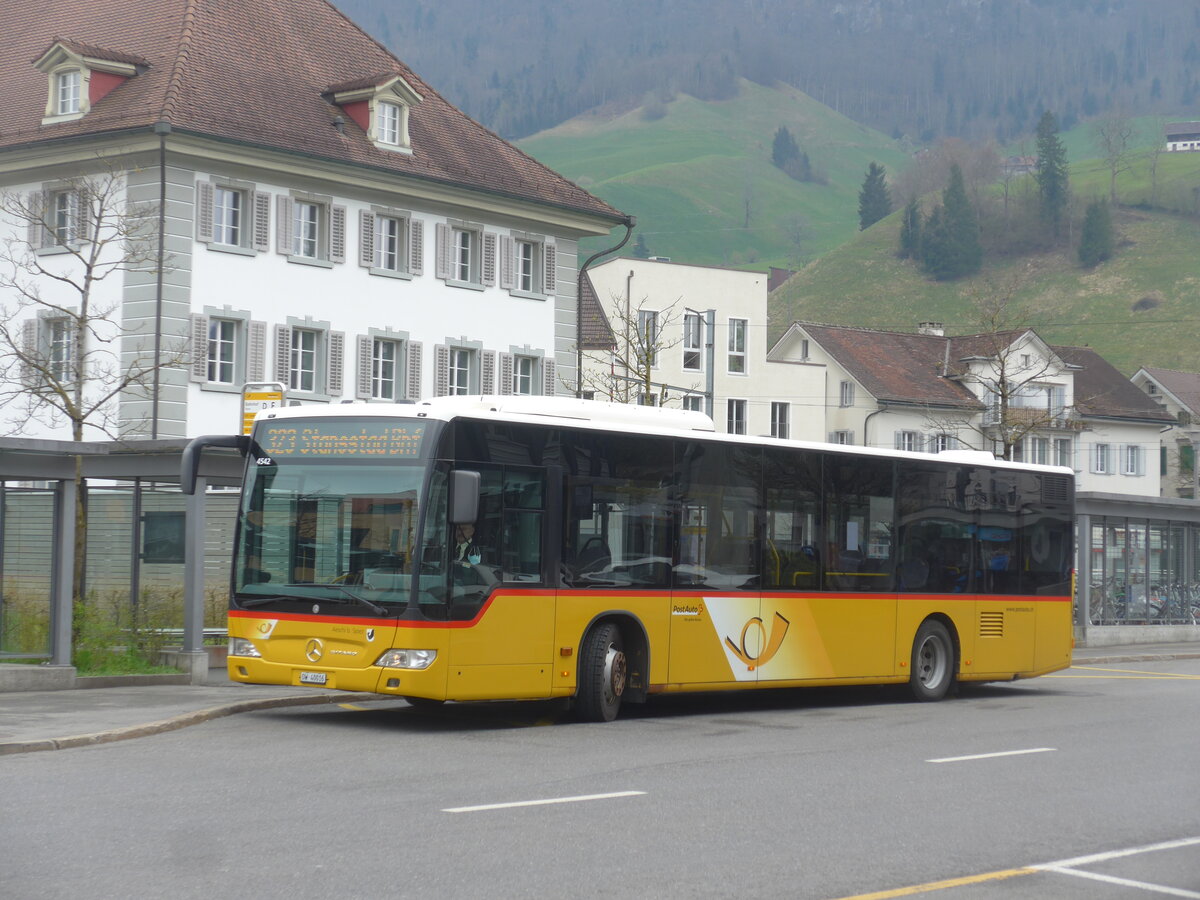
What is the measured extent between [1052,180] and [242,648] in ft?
535

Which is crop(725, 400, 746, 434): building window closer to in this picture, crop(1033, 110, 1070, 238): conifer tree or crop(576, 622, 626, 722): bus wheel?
crop(576, 622, 626, 722): bus wheel

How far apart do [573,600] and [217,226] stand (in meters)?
24.9

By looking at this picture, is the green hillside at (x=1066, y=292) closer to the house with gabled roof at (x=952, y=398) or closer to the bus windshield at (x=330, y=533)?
the house with gabled roof at (x=952, y=398)

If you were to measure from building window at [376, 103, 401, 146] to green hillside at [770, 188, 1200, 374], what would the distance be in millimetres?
96229

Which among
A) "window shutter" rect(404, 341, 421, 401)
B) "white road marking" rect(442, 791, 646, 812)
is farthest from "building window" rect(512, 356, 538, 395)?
"white road marking" rect(442, 791, 646, 812)

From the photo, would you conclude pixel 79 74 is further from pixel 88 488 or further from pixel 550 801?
pixel 550 801

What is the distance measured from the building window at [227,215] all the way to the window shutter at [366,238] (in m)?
3.30

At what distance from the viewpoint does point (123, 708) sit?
16312mm

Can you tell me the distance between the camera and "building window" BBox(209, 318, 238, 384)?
3834 centimetres

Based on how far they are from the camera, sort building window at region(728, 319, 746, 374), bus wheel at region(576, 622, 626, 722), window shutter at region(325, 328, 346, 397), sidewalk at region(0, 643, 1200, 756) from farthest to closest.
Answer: building window at region(728, 319, 746, 374), window shutter at region(325, 328, 346, 397), bus wheel at region(576, 622, 626, 722), sidewalk at region(0, 643, 1200, 756)

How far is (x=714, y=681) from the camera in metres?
17.4

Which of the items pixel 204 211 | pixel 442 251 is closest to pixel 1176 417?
pixel 442 251

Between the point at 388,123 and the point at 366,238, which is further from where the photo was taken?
the point at 388,123

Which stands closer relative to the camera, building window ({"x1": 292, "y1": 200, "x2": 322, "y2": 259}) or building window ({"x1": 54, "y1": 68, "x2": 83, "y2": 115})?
building window ({"x1": 54, "y1": 68, "x2": 83, "y2": 115})
